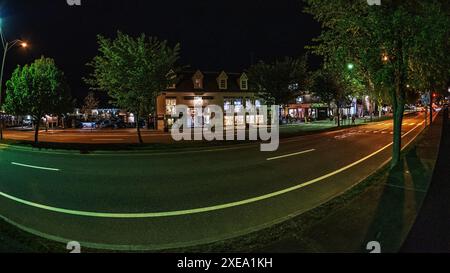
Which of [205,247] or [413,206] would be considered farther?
[413,206]

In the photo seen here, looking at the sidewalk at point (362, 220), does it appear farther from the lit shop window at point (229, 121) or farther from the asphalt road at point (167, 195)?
the lit shop window at point (229, 121)

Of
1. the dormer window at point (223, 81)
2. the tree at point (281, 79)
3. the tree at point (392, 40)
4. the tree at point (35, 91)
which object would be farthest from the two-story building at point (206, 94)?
the tree at point (392, 40)

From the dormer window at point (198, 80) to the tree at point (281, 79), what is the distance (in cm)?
981

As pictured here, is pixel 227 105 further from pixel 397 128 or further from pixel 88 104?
pixel 88 104

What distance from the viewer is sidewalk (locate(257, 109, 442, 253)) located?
478cm

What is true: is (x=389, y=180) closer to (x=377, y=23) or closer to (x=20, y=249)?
(x=377, y=23)

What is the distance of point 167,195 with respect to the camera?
8.70 m

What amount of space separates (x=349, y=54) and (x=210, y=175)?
19.6 feet

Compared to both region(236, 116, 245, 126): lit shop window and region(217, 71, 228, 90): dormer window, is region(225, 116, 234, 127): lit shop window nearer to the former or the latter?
region(236, 116, 245, 126): lit shop window

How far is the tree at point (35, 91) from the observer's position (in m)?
25.4

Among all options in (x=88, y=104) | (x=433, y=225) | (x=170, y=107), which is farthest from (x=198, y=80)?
(x=88, y=104)

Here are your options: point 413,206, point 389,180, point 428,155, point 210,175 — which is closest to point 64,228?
point 210,175

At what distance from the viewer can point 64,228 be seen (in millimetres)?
6289

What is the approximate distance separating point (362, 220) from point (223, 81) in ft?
156
